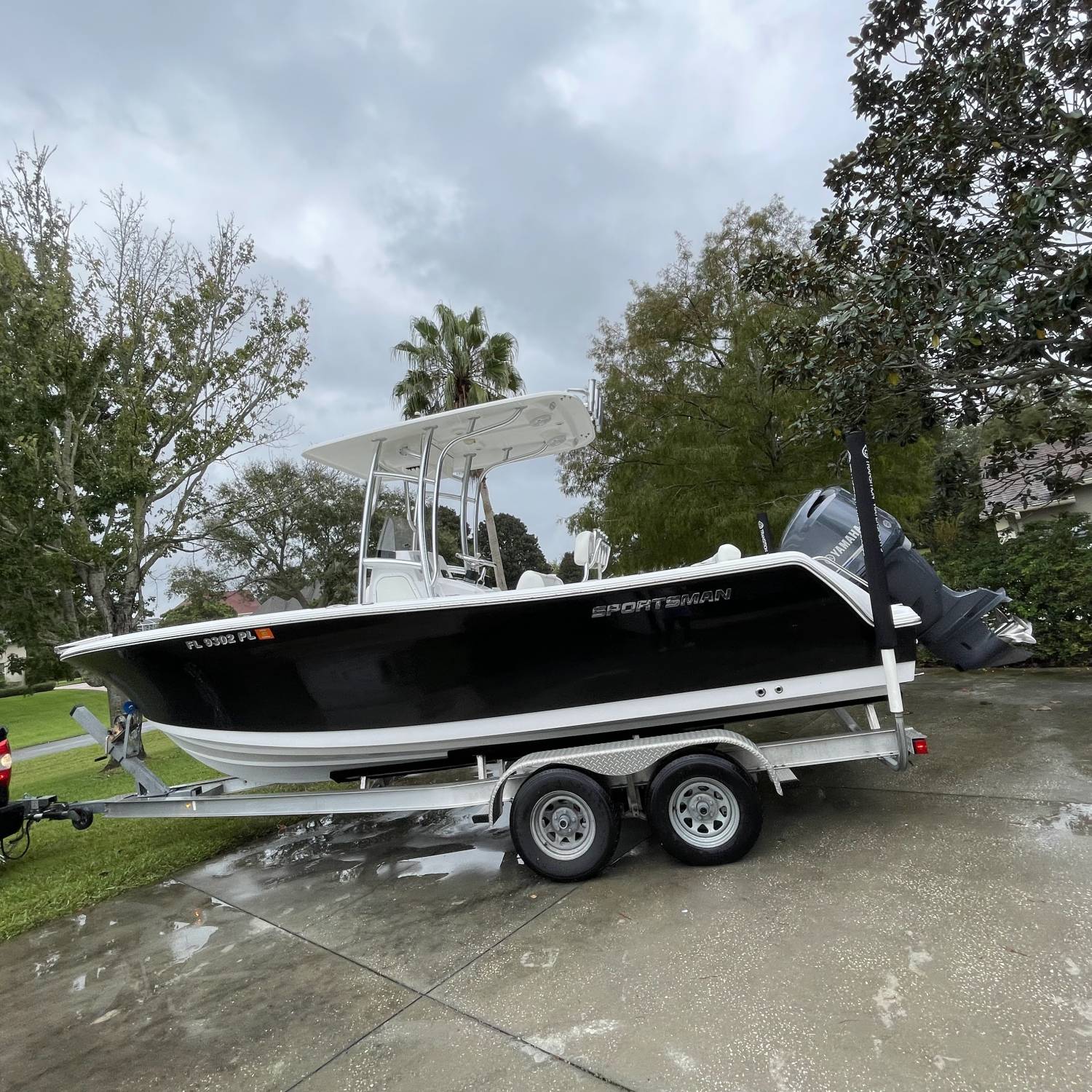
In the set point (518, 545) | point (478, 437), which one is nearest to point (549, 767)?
point (478, 437)

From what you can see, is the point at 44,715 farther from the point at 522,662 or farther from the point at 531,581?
the point at 522,662

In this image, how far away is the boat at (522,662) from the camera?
366cm

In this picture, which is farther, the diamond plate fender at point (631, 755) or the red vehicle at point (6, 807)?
the red vehicle at point (6, 807)

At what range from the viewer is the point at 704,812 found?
383cm

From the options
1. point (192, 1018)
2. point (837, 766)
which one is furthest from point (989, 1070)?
point (837, 766)

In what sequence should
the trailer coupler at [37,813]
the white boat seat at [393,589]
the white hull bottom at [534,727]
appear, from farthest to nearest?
1. the white boat seat at [393,589]
2. the trailer coupler at [37,813]
3. the white hull bottom at [534,727]

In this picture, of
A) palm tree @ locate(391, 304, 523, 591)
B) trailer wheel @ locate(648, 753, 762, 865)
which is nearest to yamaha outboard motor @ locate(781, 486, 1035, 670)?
trailer wheel @ locate(648, 753, 762, 865)

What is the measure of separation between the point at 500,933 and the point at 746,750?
157cm

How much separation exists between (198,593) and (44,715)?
1046cm

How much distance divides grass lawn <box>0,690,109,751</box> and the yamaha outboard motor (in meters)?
18.8

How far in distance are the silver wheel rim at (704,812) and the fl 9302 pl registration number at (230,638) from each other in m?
2.44

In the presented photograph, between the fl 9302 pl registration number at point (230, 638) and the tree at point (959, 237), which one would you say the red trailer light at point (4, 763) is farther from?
the tree at point (959, 237)

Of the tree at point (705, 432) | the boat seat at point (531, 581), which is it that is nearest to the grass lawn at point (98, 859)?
the boat seat at point (531, 581)

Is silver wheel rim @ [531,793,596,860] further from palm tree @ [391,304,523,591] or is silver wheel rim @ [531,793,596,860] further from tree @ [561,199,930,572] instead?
palm tree @ [391,304,523,591]
